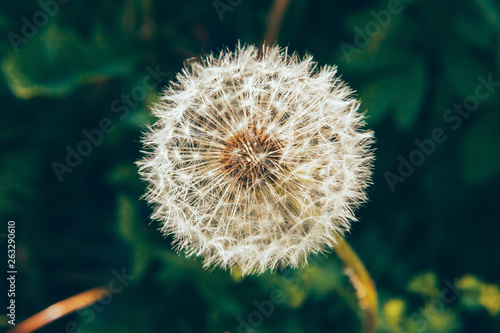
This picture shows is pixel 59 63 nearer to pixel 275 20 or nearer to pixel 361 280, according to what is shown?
pixel 275 20

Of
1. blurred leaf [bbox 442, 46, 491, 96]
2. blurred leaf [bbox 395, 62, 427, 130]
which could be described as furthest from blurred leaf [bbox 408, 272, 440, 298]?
blurred leaf [bbox 442, 46, 491, 96]

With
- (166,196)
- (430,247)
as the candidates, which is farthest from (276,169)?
(430,247)

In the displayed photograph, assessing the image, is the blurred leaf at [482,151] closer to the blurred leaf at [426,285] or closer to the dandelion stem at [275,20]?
the blurred leaf at [426,285]

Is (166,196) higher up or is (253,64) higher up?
(253,64)

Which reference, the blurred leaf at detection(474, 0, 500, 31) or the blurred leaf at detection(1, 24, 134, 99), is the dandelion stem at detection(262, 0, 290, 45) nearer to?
the blurred leaf at detection(1, 24, 134, 99)

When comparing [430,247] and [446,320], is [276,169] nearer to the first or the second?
[446,320]

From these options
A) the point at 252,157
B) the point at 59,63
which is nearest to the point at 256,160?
the point at 252,157
